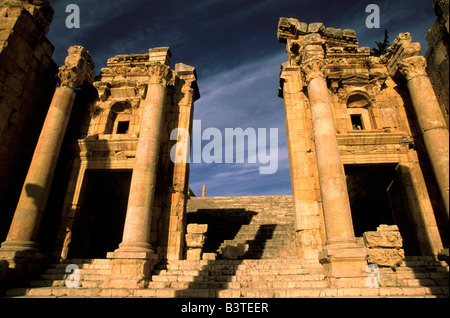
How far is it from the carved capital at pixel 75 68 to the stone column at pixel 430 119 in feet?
44.3

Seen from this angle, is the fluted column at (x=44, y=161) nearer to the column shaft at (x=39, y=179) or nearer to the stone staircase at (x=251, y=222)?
the column shaft at (x=39, y=179)

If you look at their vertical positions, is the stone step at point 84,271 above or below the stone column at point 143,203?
below

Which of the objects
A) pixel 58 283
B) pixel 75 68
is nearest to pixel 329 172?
pixel 58 283

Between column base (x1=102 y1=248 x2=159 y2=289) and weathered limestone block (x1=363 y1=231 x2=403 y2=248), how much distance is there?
680 cm

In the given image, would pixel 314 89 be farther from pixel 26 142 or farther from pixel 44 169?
pixel 26 142

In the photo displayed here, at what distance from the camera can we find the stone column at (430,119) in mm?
8359

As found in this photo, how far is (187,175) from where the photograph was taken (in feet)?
35.9

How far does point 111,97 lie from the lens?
1276 centimetres

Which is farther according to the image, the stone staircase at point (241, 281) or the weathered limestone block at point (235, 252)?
the weathered limestone block at point (235, 252)

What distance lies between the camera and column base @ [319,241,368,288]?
Answer: 21.2 feet

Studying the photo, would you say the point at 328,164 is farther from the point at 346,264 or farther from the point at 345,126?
the point at 345,126

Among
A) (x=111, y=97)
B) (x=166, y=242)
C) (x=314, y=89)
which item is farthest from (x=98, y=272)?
(x=314, y=89)

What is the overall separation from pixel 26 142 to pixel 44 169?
8.28 ft

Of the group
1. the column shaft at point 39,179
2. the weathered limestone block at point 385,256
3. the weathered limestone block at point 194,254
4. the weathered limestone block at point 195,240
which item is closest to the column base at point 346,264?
the weathered limestone block at point 385,256
